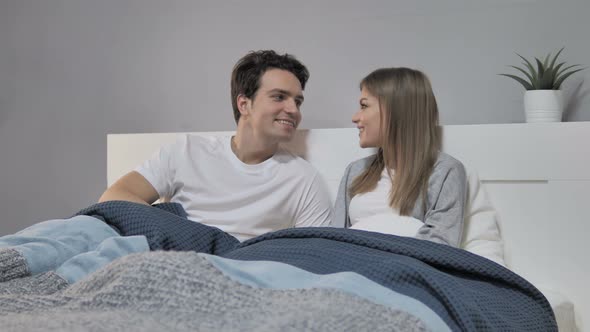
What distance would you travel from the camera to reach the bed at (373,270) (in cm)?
96

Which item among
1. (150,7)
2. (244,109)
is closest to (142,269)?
(244,109)

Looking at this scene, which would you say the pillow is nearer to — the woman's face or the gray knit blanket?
the woman's face

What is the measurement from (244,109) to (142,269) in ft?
4.97

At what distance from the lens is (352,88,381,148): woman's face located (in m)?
2.17

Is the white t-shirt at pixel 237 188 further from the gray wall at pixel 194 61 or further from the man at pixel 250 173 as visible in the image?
the gray wall at pixel 194 61

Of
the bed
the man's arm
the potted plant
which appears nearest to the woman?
the bed

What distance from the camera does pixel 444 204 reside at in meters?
2.00

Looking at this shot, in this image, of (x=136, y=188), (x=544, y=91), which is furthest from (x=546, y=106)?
(x=136, y=188)

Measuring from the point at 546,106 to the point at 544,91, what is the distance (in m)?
0.04

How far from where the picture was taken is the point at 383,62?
2.58 meters

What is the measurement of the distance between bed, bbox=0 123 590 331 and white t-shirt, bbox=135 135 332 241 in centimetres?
10

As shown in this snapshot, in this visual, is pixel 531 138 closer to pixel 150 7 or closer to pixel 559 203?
pixel 559 203

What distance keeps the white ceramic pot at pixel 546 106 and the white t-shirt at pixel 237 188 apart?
0.66 meters

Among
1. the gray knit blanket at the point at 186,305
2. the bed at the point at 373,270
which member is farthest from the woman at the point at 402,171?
the gray knit blanket at the point at 186,305
